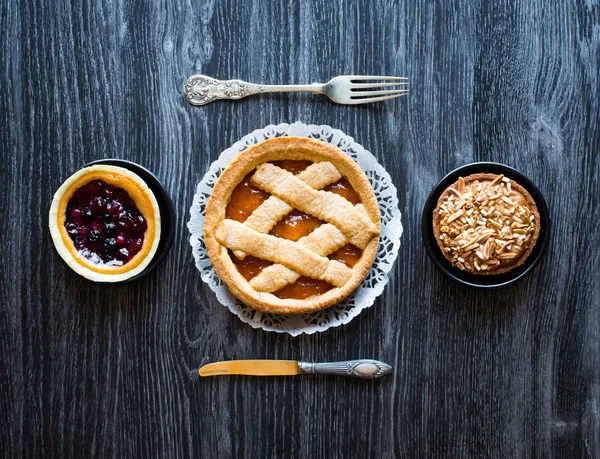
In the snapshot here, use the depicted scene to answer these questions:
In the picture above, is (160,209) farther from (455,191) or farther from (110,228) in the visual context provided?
(455,191)

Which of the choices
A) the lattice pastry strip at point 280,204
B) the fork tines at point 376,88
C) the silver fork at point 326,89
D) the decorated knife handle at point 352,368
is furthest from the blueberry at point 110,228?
the fork tines at point 376,88

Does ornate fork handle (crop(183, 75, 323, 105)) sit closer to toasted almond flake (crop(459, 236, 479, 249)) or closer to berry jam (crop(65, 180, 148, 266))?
berry jam (crop(65, 180, 148, 266))

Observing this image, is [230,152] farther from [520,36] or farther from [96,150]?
[520,36]

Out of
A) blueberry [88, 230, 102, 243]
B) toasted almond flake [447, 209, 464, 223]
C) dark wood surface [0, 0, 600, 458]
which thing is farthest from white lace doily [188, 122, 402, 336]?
blueberry [88, 230, 102, 243]

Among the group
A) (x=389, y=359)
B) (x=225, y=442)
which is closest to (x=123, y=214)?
(x=225, y=442)

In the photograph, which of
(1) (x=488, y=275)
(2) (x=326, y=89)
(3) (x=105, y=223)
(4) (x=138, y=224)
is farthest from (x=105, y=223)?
(1) (x=488, y=275)

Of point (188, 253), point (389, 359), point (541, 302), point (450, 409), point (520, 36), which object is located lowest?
point (450, 409)
